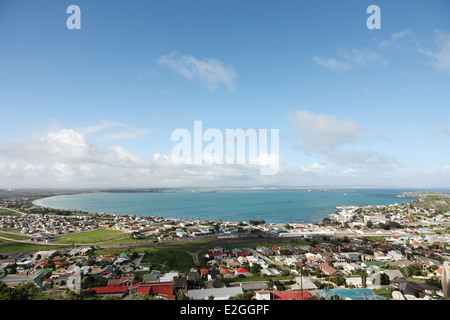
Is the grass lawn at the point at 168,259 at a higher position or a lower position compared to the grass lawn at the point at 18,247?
higher

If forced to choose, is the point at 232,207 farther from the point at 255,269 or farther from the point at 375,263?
the point at 255,269

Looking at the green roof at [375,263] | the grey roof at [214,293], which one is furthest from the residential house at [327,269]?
the grey roof at [214,293]

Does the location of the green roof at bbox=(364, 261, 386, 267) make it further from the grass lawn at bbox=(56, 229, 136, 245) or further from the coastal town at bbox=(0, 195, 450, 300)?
the grass lawn at bbox=(56, 229, 136, 245)

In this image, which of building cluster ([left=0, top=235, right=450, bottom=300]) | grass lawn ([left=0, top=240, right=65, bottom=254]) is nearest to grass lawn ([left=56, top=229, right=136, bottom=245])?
grass lawn ([left=0, top=240, right=65, bottom=254])

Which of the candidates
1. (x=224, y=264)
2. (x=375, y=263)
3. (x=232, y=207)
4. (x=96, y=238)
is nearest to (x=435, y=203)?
(x=232, y=207)

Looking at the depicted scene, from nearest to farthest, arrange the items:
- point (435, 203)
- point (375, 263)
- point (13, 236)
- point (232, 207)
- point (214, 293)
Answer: point (214, 293)
point (375, 263)
point (13, 236)
point (435, 203)
point (232, 207)

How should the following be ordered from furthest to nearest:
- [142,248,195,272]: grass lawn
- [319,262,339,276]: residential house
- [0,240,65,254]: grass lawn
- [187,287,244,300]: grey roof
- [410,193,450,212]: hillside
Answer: [410,193,450,212]: hillside → [0,240,65,254]: grass lawn → [142,248,195,272]: grass lawn → [319,262,339,276]: residential house → [187,287,244,300]: grey roof

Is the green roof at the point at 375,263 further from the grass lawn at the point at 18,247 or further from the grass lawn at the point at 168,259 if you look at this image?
the grass lawn at the point at 18,247
